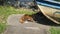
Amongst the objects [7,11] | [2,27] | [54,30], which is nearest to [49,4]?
[54,30]

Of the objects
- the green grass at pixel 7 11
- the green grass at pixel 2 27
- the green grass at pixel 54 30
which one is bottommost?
the green grass at pixel 7 11

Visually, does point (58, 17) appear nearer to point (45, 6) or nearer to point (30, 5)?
point (45, 6)

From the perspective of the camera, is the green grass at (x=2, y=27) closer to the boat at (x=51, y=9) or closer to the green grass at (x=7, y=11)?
the green grass at (x=7, y=11)

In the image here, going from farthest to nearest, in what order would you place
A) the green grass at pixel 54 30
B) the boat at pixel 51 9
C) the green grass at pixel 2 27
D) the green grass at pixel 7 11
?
the green grass at pixel 7 11 < the boat at pixel 51 9 < the green grass at pixel 2 27 < the green grass at pixel 54 30

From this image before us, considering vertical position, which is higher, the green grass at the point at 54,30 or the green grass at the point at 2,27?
the green grass at the point at 2,27

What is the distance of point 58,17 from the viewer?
9.44m

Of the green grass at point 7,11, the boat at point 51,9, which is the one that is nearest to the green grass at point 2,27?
the green grass at point 7,11

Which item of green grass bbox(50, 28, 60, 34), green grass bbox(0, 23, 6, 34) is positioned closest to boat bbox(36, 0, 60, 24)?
green grass bbox(50, 28, 60, 34)

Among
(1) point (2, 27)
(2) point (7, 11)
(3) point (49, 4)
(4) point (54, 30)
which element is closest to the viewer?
(4) point (54, 30)

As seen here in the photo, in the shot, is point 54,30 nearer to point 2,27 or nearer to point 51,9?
point 51,9

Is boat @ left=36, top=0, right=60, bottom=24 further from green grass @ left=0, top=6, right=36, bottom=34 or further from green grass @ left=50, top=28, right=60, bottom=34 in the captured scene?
green grass @ left=0, top=6, right=36, bottom=34

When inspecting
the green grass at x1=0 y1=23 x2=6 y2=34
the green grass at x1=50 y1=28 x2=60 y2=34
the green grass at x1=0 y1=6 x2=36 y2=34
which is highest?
the green grass at x1=0 y1=23 x2=6 y2=34

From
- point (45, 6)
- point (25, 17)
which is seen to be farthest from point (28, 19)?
point (45, 6)

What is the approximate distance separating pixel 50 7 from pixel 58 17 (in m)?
0.53
